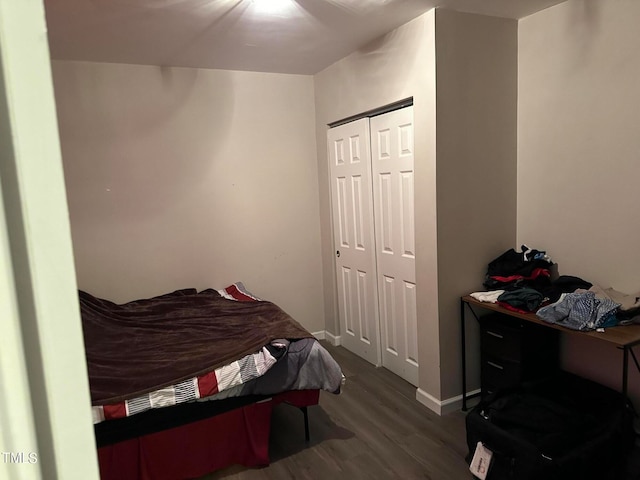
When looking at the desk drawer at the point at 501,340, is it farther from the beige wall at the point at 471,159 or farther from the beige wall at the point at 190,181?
the beige wall at the point at 190,181

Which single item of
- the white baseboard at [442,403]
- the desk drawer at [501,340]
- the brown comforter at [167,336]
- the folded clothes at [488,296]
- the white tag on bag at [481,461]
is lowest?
the white baseboard at [442,403]

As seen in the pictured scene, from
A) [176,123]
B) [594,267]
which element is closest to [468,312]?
[594,267]

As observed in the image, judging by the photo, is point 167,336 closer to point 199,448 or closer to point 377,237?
point 199,448

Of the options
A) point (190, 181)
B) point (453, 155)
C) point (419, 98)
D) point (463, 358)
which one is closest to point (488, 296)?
point (463, 358)

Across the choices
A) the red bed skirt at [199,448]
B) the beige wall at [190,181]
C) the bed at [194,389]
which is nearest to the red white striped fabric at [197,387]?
the bed at [194,389]

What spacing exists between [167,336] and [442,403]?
1.79 m

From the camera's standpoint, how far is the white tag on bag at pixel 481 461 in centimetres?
205

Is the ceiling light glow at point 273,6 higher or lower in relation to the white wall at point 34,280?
higher

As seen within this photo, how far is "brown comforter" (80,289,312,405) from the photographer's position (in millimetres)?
2156

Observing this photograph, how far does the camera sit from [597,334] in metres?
2.07

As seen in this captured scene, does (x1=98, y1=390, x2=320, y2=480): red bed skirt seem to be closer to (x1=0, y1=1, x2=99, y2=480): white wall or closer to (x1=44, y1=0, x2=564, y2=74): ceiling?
(x1=0, y1=1, x2=99, y2=480): white wall

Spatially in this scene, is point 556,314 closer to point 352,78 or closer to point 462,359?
point 462,359

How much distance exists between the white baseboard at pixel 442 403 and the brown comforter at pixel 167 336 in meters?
0.96

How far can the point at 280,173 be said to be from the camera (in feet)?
12.9
